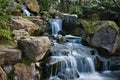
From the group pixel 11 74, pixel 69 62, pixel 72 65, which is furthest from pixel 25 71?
pixel 72 65

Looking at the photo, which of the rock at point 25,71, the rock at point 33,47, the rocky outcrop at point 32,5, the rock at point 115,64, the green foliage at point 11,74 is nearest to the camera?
the green foliage at point 11,74

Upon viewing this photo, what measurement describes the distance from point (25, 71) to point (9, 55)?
94 cm

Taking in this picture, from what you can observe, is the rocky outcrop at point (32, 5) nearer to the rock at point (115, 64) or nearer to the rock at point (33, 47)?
the rock at point (115, 64)

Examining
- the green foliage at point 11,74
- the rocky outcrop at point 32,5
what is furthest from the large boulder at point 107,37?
Answer: the rocky outcrop at point 32,5

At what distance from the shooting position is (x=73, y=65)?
45.3 feet

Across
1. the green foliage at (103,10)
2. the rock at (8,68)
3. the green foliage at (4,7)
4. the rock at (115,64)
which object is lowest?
the rock at (115,64)

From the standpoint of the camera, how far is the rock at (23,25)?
1528 cm

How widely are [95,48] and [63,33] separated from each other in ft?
10.5

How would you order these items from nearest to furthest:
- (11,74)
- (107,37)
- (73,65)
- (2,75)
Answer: (2,75), (11,74), (73,65), (107,37)

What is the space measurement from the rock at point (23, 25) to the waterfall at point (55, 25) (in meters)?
2.19

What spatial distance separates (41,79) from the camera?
12.5 meters

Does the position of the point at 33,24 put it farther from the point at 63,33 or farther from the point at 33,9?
the point at 33,9

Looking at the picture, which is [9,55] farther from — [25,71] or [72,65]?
[72,65]

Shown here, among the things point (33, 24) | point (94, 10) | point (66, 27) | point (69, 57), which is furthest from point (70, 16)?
point (69, 57)
